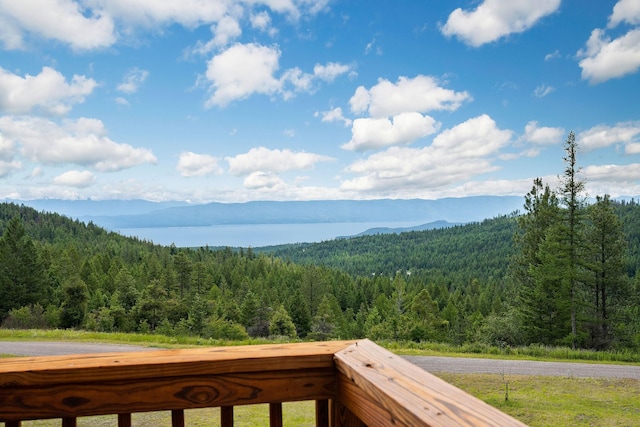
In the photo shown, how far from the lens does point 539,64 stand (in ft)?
275

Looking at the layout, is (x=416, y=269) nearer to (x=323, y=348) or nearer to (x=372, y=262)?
(x=372, y=262)

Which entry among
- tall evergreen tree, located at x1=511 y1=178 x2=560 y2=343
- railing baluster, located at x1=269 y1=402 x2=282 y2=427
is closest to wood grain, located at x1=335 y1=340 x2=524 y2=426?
railing baluster, located at x1=269 y1=402 x2=282 y2=427

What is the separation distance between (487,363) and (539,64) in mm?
87735

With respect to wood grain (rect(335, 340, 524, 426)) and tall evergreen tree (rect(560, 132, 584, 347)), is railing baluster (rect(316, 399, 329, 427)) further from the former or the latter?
tall evergreen tree (rect(560, 132, 584, 347))

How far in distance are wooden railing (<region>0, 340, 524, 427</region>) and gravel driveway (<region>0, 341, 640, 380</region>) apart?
33.7 feet

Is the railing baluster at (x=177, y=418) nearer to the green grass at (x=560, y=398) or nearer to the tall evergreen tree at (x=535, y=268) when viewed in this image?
the green grass at (x=560, y=398)

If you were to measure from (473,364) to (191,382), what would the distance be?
11.8m

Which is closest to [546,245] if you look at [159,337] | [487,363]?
[487,363]

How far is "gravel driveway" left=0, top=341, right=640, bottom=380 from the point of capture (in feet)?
35.2

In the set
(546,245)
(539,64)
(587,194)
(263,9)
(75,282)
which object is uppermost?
(539,64)

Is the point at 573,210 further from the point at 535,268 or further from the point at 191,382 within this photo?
the point at 191,382

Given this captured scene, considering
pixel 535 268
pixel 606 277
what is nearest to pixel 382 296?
pixel 606 277

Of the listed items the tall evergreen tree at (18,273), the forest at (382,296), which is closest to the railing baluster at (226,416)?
the forest at (382,296)

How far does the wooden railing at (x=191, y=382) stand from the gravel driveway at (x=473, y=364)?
10.3m
